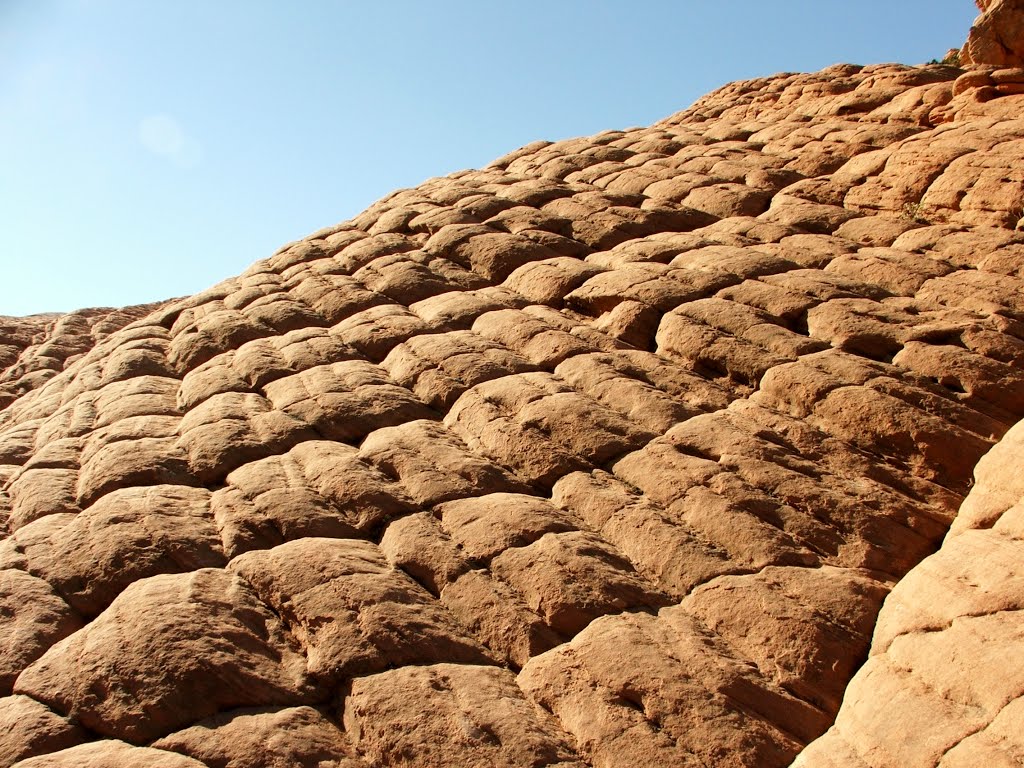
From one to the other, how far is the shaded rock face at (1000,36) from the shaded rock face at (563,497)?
2.53 m

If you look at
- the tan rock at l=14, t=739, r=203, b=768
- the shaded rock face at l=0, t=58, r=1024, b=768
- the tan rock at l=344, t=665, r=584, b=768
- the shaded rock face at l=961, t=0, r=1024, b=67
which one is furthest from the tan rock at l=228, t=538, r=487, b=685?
the shaded rock face at l=961, t=0, r=1024, b=67

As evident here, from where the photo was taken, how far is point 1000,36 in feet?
35.0

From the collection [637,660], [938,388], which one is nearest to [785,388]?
[938,388]

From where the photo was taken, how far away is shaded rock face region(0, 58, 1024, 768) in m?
3.70

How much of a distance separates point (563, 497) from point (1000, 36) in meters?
9.32

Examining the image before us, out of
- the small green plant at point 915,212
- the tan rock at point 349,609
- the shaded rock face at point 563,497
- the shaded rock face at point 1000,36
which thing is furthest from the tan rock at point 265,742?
the shaded rock face at point 1000,36

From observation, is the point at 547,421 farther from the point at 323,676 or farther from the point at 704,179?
the point at 704,179

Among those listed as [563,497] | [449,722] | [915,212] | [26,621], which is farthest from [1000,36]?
[26,621]

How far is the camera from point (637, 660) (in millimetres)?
3924

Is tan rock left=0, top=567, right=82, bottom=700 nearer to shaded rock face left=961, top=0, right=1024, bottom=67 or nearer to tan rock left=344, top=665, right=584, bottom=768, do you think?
tan rock left=344, top=665, right=584, bottom=768

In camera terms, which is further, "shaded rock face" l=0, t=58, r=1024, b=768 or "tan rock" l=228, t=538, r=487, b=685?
"tan rock" l=228, t=538, r=487, b=685

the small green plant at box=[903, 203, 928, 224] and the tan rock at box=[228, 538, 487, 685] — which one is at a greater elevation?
the small green plant at box=[903, 203, 928, 224]

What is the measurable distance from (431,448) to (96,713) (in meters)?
2.45

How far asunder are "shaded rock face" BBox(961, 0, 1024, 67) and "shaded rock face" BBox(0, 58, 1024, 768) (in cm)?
253
